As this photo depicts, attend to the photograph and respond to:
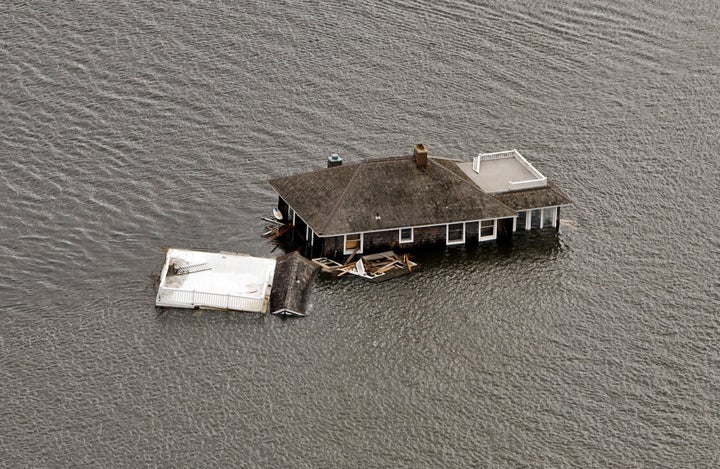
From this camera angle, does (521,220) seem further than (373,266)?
Yes

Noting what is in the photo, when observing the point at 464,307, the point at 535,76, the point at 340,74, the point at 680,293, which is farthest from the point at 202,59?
the point at 680,293

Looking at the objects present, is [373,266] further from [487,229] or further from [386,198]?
[487,229]

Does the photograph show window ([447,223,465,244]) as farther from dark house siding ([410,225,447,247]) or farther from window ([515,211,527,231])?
window ([515,211,527,231])

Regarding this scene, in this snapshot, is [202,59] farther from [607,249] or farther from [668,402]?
[668,402]

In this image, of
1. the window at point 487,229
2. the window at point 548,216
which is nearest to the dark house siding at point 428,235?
the window at point 487,229

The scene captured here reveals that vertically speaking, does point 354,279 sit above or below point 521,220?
below

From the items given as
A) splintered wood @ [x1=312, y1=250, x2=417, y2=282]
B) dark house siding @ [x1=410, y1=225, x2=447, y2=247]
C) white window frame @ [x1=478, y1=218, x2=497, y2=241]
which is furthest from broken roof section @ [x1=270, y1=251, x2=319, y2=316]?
white window frame @ [x1=478, y1=218, x2=497, y2=241]

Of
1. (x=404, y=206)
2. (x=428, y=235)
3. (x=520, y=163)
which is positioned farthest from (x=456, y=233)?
(x=520, y=163)
